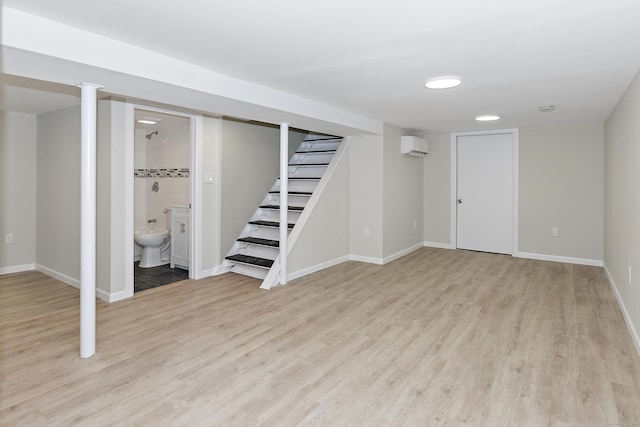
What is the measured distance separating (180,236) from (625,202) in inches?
194

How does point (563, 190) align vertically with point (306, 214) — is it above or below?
above

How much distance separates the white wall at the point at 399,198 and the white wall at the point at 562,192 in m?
1.57

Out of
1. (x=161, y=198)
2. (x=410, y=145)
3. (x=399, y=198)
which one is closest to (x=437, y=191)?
(x=399, y=198)

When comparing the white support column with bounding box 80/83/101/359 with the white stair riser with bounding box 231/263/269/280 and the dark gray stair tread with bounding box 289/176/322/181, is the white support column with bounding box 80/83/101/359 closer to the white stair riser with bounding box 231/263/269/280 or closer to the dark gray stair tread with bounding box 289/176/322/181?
the white stair riser with bounding box 231/263/269/280

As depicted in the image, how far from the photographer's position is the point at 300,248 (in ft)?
15.6

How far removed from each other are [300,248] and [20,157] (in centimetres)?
366

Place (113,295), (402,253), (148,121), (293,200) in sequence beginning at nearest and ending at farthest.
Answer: (113,295)
(148,121)
(293,200)
(402,253)

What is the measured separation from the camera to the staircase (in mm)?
4793

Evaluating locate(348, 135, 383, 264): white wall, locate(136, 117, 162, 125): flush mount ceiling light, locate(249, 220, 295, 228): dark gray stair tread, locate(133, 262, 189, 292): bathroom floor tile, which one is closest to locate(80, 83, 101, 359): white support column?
locate(133, 262, 189, 292): bathroom floor tile

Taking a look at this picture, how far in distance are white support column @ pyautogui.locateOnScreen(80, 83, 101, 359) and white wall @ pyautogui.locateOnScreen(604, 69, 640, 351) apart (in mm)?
3801

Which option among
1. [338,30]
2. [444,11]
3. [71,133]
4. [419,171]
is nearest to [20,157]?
[71,133]

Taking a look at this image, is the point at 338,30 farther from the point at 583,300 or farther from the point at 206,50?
the point at 583,300

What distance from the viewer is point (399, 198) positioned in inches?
232

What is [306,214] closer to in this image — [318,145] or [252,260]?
[252,260]
